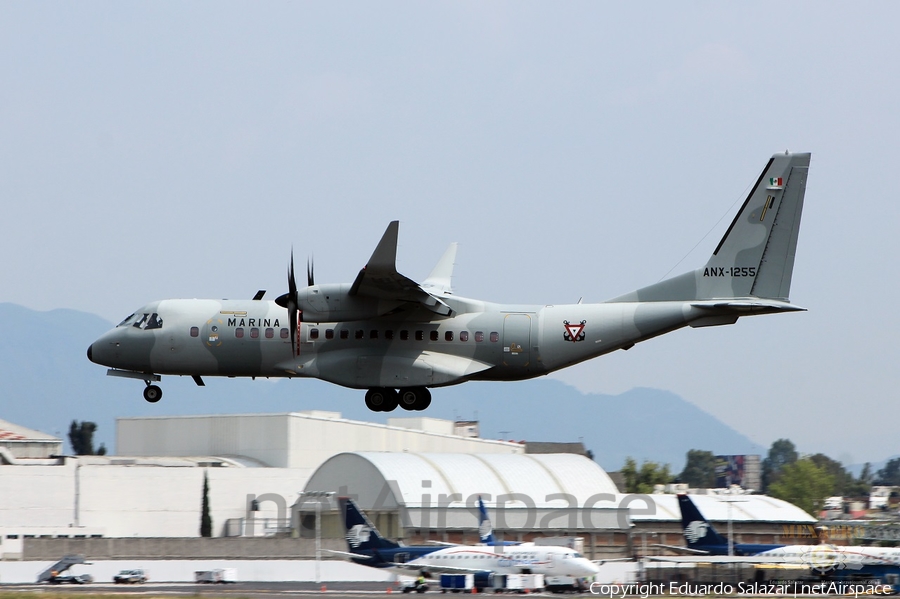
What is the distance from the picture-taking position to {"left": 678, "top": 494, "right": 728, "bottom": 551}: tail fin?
143 ft

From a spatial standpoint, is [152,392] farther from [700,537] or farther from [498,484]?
[498,484]

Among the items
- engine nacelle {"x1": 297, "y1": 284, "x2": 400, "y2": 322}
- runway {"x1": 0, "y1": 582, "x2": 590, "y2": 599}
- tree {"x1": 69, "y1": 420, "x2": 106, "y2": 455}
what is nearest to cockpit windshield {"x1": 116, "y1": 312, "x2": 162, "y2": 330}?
engine nacelle {"x1": 297, "y1": 284, "x2": 400, "y2": 322}

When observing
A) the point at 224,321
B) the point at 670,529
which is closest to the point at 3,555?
the point at 224,321

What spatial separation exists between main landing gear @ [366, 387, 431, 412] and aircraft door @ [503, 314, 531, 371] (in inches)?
109

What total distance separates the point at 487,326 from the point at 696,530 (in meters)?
18.0

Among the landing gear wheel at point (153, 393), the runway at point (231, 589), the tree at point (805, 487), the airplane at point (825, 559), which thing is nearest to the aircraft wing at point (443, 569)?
the runway at point (231, 589)

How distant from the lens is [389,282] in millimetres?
28625

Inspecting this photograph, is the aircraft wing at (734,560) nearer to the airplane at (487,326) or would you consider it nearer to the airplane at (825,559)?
the airplane at (825,559)

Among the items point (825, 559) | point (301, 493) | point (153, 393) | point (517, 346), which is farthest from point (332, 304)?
point (301, 493)

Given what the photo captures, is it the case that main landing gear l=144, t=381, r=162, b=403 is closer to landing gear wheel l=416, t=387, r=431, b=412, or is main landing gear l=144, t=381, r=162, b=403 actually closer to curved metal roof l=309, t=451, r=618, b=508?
landing gear wheel l=416, t=387, r=431, b=412

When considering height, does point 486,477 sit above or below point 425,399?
below

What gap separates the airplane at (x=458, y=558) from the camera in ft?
129

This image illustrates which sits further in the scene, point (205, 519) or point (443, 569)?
point (205, 519)

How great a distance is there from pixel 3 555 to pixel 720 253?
3426 cm
